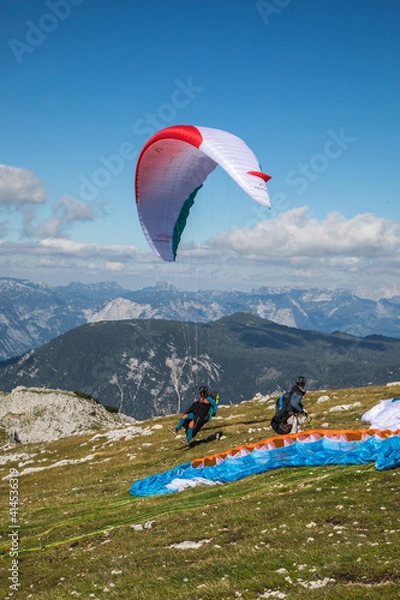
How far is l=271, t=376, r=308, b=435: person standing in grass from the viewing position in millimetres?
21098

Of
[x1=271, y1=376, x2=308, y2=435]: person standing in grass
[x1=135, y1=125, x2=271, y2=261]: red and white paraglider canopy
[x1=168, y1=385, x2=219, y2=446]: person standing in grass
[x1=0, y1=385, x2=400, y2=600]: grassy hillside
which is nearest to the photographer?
[x1=0, y1=385, x2=400, y2=600]: grassy hillside

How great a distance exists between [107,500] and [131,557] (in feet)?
26.8

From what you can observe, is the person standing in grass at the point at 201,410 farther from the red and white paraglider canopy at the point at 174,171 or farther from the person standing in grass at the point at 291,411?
the red and white paraglider canopy at the point at 174,171

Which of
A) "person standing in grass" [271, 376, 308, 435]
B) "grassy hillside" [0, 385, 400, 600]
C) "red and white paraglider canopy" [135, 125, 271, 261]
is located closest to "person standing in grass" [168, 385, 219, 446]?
"person standing in grass" [271, 376, 308, 435]

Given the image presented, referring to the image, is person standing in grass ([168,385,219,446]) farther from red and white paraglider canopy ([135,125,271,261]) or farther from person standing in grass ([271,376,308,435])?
red and white paraglider canopy ([135,125,271,261])

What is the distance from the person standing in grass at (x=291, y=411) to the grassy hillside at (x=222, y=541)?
491 centimetres

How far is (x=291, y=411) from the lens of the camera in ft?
69.7

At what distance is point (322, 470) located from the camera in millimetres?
15242

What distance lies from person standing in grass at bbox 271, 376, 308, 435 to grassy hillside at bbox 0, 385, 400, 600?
4.91 m

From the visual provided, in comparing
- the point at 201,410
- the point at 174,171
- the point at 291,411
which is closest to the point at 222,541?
the point at 291,411

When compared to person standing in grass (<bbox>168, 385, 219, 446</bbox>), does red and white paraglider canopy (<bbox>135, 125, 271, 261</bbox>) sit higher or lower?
higher

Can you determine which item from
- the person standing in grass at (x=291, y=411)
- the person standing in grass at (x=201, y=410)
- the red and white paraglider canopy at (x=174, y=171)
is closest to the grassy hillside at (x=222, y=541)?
the person standing in grass at (x=291, y=411)

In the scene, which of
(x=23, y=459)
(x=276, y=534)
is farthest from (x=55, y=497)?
(x=23, y=459)

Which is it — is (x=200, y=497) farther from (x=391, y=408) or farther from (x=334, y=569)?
(x=391, y=408)
